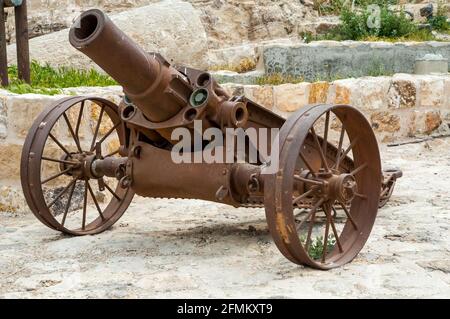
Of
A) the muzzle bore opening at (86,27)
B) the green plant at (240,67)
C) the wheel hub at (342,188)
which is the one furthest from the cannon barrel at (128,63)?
the green plant at (240,67)

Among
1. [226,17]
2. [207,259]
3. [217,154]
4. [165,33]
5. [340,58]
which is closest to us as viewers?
[207,259]

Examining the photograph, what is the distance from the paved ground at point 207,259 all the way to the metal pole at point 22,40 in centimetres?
132

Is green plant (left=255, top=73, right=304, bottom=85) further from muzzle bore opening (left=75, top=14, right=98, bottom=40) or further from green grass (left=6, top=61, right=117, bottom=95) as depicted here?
muzzle bore opening (left=75, top=14, right=98, bottom=40)

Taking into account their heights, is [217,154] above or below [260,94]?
below

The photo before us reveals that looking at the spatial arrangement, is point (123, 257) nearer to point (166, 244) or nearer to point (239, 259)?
point (166, 244)

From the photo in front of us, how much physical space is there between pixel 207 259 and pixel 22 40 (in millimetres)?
2845

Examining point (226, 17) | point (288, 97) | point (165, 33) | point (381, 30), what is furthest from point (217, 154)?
point (226, 17)

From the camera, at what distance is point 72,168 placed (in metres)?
4.36

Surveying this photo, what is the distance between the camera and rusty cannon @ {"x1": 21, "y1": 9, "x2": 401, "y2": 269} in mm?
3336

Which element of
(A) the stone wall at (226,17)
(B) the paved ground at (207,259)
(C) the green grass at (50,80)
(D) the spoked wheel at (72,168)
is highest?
(A) the stone wall at (226,17)

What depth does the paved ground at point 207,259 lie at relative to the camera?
3.17 m

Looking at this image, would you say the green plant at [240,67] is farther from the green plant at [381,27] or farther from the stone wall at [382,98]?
the stone wall at [382,98]

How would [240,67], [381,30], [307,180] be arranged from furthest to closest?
[381,30]
[240,67]
[307,180]

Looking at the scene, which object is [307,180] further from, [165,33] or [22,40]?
[165,33]
